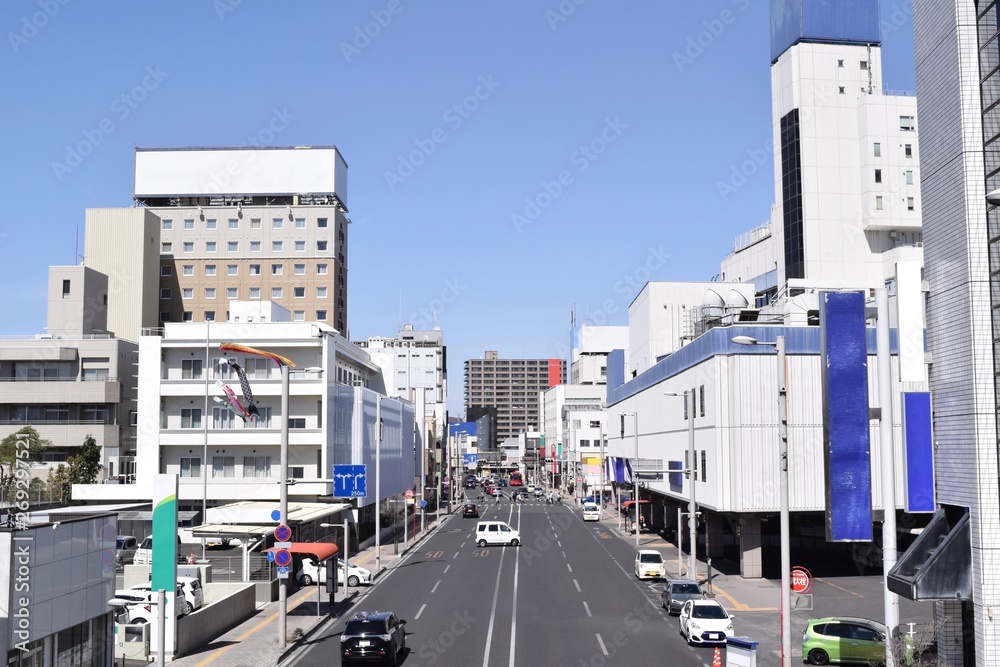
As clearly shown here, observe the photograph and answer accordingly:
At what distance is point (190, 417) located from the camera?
64.5 meters

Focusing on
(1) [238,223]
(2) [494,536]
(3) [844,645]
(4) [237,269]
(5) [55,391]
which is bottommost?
(2) [494,536]

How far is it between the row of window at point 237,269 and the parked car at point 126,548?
159 ft

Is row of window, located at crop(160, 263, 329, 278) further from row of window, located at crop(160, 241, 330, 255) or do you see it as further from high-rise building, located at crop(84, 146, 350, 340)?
row of window, located at crop(160, 241, 330, 255)

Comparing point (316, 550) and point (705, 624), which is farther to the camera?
point (316, 550)

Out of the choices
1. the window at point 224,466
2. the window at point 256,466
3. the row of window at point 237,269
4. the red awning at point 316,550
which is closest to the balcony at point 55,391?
the window at point 224,466

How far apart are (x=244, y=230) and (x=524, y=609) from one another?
3026 inches

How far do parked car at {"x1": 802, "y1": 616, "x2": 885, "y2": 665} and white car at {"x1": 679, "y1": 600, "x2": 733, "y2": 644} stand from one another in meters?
2.83

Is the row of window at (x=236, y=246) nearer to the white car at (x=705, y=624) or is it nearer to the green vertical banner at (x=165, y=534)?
the white car at (x=705, y=624)

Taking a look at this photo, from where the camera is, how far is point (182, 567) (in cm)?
3628

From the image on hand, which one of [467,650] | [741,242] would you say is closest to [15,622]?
[467,650]

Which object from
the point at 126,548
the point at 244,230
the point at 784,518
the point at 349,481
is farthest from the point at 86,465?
the point at 784,518

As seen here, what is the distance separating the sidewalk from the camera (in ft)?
88.8

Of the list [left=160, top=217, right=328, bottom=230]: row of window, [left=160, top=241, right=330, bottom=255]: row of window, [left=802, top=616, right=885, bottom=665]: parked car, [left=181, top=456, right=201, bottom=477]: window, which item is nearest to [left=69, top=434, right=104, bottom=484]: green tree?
[left=181, top=456, right=201, bottom=477]: window

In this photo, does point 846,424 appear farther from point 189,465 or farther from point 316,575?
point 189,465
